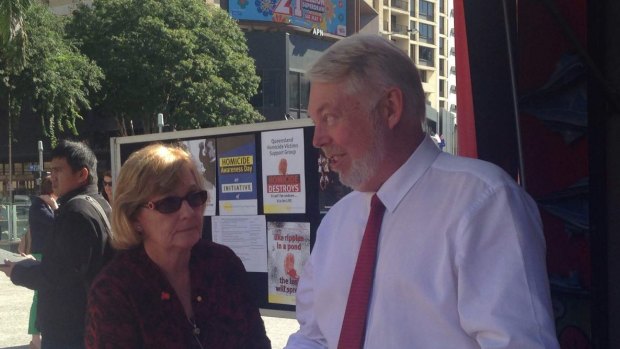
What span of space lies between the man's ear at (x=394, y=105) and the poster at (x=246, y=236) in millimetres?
2523

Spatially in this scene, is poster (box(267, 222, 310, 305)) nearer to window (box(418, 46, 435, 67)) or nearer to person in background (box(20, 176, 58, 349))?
person in background (box(20, 176, 58, 349))

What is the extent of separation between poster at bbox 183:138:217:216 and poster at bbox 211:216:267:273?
89 mm

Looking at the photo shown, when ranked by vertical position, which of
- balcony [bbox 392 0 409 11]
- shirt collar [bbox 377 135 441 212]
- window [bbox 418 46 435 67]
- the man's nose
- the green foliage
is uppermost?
balcony [bbox 392 0 409 11]

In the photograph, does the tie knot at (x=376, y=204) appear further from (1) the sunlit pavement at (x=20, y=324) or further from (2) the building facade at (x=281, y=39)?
(2) the building facade at (x=281, y=39)

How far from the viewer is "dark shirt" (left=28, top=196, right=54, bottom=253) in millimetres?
6490

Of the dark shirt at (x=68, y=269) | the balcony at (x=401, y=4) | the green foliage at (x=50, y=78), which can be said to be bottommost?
the dark shirt at (x=68, y=269)

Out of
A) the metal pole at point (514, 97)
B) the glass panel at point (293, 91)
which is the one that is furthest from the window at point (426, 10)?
the metal pole at point (514, 97)

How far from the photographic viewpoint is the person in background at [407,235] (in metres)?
1.49

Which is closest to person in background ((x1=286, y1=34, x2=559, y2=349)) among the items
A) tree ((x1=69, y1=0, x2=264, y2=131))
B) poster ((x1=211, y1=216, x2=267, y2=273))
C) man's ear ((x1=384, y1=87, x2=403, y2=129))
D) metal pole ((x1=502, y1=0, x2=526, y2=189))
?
man's ear ((x1=384, y1=87, x2=403, y2=129))

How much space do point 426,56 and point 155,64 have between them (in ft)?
193

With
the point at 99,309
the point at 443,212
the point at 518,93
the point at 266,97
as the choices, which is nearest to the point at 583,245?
the point at 518,93

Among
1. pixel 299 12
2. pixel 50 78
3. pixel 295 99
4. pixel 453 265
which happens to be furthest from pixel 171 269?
pixel 299 12

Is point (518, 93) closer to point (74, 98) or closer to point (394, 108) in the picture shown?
point (394, 108)

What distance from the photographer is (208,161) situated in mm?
4500
